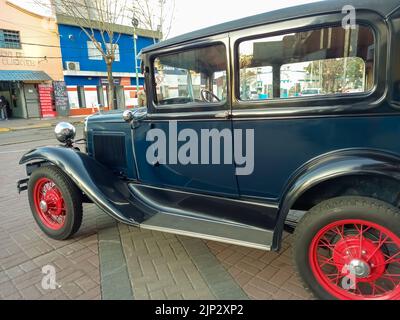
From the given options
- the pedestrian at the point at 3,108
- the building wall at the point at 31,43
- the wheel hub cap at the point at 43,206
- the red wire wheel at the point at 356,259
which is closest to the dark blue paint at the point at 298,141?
the red wire wheel at the point at 356,259

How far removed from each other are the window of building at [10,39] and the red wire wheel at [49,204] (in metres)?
18.1

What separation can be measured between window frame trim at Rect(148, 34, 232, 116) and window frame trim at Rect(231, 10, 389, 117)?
0.17ft

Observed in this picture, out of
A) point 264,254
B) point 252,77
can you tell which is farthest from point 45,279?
point 252,77

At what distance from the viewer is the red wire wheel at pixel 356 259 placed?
190cm

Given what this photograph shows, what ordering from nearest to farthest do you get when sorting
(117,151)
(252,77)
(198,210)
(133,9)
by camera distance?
(252,77) → (198,210) → (117,151) → (133,9)

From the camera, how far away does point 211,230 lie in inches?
91.9

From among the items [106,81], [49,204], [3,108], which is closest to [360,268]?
[49,204]

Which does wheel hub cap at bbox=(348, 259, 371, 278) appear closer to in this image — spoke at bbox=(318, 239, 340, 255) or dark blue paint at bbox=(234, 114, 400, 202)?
spoke at bbox=(318, 239, 340, 255)

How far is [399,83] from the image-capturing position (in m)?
1.77

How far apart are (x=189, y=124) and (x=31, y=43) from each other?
20.0 metres

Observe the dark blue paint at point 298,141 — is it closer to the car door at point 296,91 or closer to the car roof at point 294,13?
the car door at point 296,91
